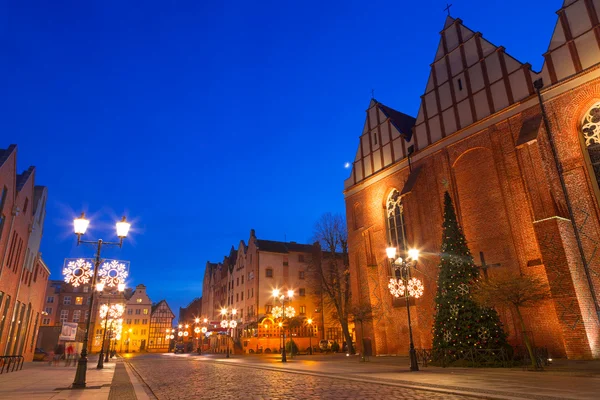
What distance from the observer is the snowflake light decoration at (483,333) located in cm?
1818

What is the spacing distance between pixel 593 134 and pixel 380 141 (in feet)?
51.0

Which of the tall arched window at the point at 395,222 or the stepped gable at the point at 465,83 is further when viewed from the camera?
the tall arched window at the point at 395,222

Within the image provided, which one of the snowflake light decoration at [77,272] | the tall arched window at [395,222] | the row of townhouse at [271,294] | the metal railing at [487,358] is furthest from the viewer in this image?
the row of townhouse at [271,294]

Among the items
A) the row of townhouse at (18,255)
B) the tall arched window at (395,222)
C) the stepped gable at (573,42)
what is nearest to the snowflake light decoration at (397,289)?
the tall arched window at (395,222)

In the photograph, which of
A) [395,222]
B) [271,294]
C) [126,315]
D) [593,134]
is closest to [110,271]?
[395,222]

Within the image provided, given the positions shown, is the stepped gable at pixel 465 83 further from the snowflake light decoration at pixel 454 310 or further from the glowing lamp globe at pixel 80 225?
the glowing lamp globe at pixel 80 225

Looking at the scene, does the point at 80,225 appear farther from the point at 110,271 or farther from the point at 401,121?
the point at 401,121

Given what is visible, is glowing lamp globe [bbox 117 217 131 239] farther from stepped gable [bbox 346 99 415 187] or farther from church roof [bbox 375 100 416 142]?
church roof [bbox 375 100 416 142]

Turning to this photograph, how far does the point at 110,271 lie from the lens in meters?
17.0

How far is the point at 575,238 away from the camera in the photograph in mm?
18969

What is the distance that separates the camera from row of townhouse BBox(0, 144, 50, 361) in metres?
23.6

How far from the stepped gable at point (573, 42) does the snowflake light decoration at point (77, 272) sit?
25566mm

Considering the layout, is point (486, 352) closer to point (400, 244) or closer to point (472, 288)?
point (472, 288)

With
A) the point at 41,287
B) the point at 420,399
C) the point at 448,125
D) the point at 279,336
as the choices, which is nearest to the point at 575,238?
the point at 448,125
